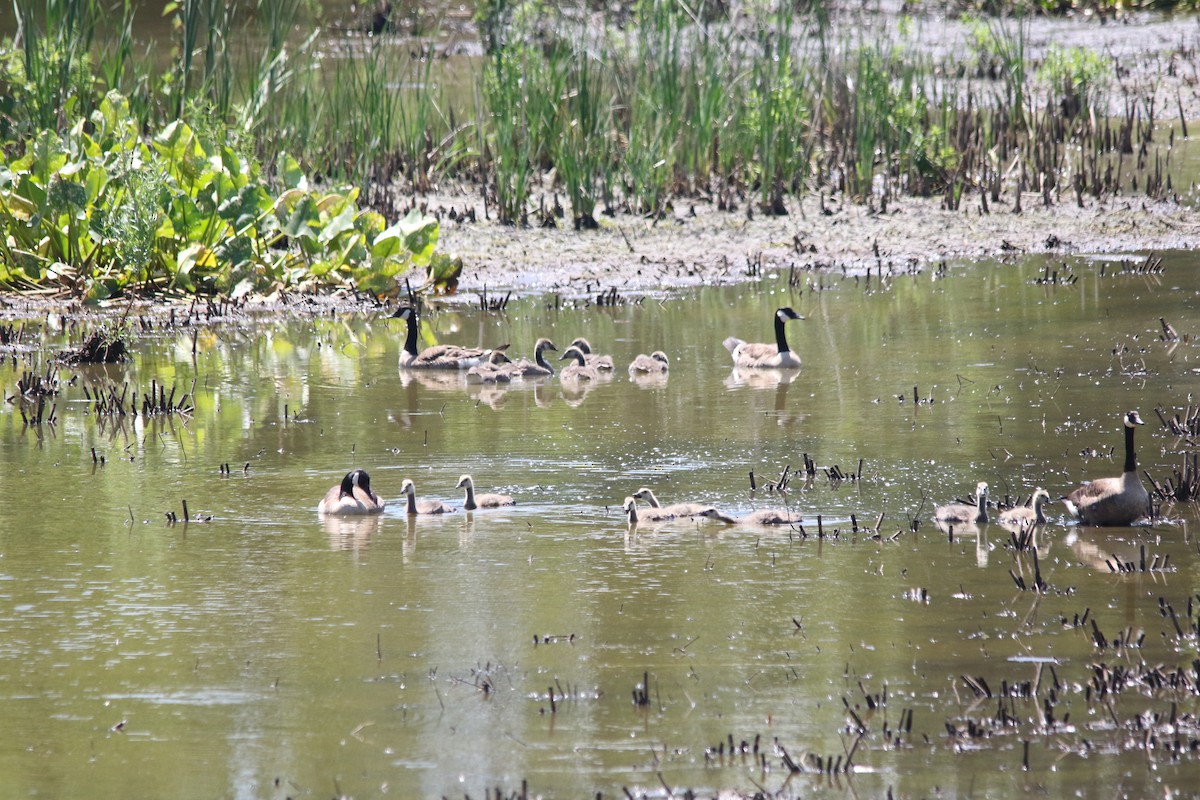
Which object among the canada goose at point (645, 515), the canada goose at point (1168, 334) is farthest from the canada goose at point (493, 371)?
the canada goose at point (1168, 334)

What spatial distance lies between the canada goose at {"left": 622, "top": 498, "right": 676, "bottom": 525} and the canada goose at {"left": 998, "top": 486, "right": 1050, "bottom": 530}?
4.73 ft

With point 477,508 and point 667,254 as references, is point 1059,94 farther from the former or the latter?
point 477,508

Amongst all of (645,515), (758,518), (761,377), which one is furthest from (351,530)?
(761,377)

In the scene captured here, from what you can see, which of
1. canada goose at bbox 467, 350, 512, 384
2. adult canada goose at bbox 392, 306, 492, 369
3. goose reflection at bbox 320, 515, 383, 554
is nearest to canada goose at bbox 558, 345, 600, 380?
canada goose at bbox 467, 350, 512, 384

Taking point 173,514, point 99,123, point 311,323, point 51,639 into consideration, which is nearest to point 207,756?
point 51,639

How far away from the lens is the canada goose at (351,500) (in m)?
7.83

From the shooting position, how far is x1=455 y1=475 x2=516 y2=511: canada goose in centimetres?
793

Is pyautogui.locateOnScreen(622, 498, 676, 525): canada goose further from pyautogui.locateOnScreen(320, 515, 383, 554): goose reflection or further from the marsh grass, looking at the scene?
the marsh grass

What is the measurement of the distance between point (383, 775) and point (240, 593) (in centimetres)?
197

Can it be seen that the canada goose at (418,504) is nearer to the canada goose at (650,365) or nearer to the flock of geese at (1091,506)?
the flock of geese at (1091,506)

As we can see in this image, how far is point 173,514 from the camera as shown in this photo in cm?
779

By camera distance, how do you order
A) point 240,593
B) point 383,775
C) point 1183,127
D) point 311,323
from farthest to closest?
point 1183,127
point 311,323
point 240,593
point 383,775

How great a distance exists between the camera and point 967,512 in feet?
24.4

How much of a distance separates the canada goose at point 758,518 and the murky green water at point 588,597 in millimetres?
101
